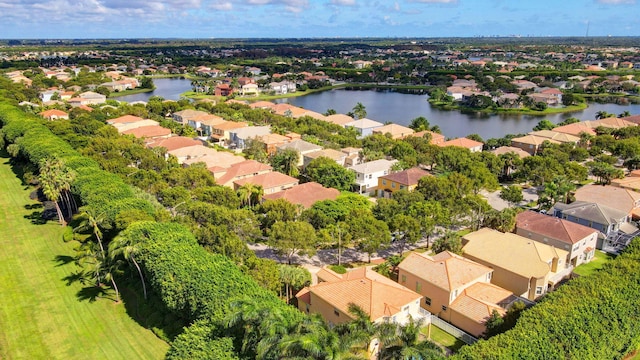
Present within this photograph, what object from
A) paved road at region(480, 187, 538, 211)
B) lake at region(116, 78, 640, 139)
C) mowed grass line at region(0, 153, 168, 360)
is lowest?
paved road at region(480, 187, 538, 211)

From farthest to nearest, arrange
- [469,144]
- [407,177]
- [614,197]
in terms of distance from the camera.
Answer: [469,144]
[407,177]
[614,197]

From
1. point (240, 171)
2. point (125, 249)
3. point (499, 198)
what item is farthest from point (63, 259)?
point (499, 198)

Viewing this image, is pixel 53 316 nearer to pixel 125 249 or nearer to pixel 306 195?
pixel 125 249

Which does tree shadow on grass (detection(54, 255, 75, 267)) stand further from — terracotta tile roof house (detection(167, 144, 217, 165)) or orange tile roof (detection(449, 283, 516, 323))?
orange tile roof (detection(449, 283, 516, 323))

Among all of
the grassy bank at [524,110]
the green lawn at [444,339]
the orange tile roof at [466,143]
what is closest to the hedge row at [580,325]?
the green lawn at [444,339]

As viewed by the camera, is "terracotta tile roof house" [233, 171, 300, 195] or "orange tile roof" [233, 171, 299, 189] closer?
"terracotta tile roof house" [233, 171, 300, 195]

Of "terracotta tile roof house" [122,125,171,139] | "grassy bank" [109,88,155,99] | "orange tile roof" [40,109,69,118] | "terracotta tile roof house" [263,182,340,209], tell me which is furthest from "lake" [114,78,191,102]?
"terracotta tile roof house" [263,182,340,209]

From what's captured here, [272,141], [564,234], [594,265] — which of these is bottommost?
[594,265]
